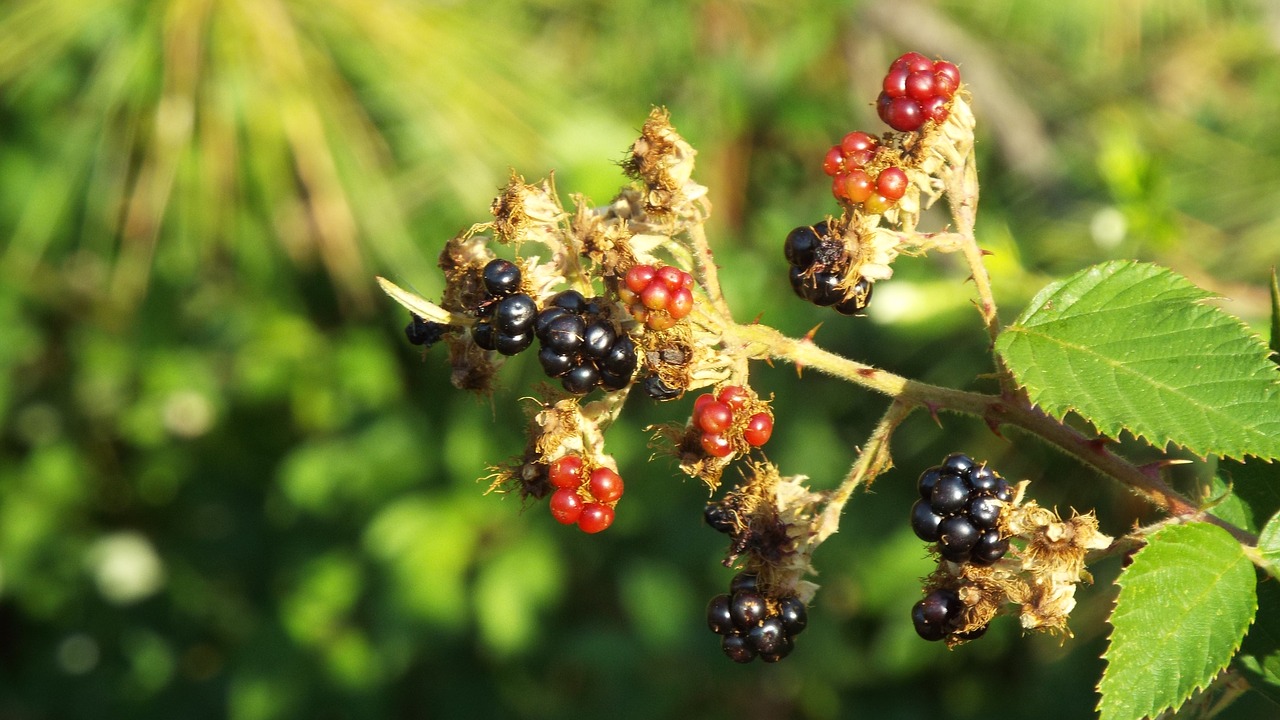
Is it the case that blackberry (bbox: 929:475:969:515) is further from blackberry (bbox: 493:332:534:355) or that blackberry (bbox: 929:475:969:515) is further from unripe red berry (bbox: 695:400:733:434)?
blackberry (bbox: 493:332:534:355)

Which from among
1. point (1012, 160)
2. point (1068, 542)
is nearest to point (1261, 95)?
point (1012, 160)

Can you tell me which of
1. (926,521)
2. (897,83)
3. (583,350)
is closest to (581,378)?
(583,350)

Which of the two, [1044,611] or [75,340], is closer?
[1044,611]

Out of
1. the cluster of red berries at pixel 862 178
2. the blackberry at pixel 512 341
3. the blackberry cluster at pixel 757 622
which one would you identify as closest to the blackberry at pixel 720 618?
the blackberry cluster at pixel 757 622

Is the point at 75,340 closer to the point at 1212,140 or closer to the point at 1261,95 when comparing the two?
the point at 1212,140

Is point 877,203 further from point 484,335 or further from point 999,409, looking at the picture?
point 484,335

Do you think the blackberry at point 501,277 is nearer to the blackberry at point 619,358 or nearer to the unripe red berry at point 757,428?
the blackberry at point 619,358
